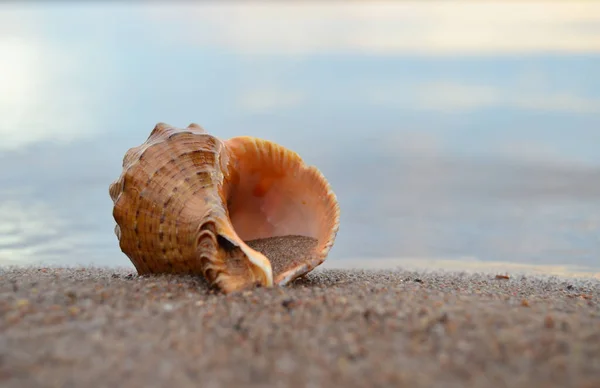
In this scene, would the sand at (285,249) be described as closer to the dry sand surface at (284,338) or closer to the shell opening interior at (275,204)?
the shell opening interior at (275,204)

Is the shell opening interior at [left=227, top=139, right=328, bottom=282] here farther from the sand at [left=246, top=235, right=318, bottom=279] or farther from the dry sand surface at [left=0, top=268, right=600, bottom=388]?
the dry sand surface at [left=0, top=268, right=600, bottom=388]

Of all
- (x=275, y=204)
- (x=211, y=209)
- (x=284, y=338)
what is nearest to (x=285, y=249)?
(x=275, y=204)

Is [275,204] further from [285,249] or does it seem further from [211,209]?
[211,209]

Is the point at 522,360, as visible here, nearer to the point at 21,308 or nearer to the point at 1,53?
the point at 21,308

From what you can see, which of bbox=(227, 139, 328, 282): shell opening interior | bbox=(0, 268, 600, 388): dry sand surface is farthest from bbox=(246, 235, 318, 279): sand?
bbox=(0, 268, 600, 388): dry sand surface

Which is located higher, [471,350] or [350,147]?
[350,147]

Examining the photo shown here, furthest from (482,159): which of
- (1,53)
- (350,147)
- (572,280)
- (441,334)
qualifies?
(1,53)
